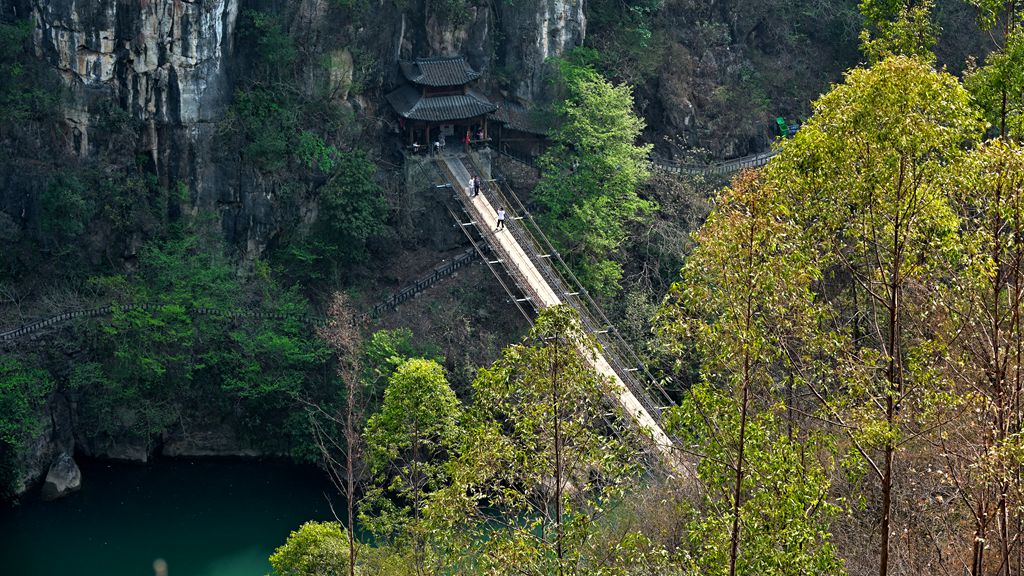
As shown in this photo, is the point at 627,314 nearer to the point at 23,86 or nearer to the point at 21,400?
the point at 21,400

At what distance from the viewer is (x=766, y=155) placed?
3966 cm

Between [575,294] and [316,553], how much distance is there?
11.6 metres

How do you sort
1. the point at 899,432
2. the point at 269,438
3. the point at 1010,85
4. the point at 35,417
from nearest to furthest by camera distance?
the point at 899,432 → the point at 1010,85 → the point at 35,417 → the point at 269,438

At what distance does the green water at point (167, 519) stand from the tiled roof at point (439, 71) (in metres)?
10.7

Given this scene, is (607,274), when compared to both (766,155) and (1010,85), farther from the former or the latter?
(1010,85)

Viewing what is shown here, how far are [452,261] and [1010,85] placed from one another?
65.6 ft

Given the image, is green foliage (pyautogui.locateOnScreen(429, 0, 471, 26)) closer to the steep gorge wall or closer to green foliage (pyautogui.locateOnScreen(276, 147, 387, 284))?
the steep gorge wall

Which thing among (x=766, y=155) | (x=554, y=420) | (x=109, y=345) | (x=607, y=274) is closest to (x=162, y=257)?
(x=109, y=345)

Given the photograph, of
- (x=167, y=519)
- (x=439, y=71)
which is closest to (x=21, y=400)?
(x=167, y=519)

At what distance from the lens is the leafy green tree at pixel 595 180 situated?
34.7 m

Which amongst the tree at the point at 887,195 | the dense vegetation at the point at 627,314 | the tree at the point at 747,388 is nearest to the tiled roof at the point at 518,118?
the dense vegetation at the point at 627,314

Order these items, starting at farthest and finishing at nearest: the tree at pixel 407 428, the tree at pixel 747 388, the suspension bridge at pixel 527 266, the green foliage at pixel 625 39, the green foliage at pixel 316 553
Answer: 1. the green foliage at pixel 625 39
2. the suspension bridge at pixel 527 266
3. the green foliage at pixel 316 553
4. the tree at pixel 407 428
5. the tree at pixel 747 388

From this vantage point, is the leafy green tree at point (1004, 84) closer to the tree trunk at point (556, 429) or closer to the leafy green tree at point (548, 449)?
the leafy green tree at point (548, 449)

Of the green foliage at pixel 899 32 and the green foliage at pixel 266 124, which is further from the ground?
the green foliage at pixel 899 32
